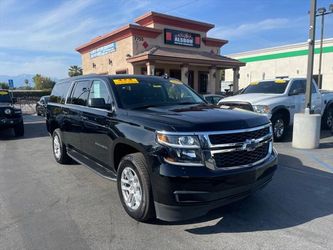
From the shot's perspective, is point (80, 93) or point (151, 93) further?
point (80, 93)

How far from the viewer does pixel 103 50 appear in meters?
26.6

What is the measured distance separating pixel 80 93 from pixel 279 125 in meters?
6.03

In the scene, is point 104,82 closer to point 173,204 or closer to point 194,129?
point 194,129

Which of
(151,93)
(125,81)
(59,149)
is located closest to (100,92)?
(125,81)

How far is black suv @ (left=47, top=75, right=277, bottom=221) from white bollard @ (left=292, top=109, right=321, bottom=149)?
4.27 meters

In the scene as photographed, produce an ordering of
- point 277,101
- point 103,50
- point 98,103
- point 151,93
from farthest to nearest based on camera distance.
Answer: point 103,50 → point 277,101 → point 151,93 → point 98,103

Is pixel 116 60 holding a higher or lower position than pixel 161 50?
lower

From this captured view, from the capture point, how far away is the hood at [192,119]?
3.26 metres

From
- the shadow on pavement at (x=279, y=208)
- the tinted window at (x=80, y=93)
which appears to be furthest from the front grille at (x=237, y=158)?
the tinted window at (x=80, y=93)

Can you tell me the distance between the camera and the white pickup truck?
8391 millimetres

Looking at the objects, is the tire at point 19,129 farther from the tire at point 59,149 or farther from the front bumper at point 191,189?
the front bumper at point 191,189

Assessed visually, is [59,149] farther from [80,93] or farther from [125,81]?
[125,81]

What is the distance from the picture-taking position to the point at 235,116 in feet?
12.1

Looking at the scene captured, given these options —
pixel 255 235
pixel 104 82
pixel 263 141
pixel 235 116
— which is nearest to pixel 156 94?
pixel 104 82
